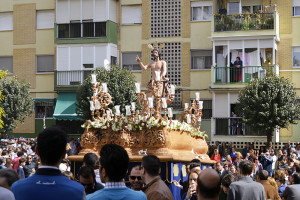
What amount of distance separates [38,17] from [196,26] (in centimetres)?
999

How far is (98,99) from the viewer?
57.0 feet

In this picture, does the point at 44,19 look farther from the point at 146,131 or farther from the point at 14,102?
the point at 146,131

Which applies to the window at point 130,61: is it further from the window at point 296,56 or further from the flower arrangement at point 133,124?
the flower arrangement at point 133,124

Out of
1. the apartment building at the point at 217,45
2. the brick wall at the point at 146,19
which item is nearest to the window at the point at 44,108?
the apartment building at the point at 217,45

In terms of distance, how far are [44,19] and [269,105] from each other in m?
15.9

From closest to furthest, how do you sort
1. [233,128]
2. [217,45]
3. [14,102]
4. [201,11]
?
[233,128] < [217,45] < [14,102] < [201,11]

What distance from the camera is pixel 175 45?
37.3 m

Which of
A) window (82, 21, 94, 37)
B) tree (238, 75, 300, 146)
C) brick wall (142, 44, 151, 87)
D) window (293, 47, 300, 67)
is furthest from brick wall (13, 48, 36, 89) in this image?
window (293, 47, 300, 67)

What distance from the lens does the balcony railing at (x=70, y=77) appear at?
37.4m

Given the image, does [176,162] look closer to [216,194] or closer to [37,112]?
[216,194]

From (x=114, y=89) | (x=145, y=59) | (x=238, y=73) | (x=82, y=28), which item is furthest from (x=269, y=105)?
(x=82, y=28)

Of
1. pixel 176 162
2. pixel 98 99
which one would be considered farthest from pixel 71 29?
pixel 176 162

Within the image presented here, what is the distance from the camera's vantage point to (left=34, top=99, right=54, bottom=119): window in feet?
128

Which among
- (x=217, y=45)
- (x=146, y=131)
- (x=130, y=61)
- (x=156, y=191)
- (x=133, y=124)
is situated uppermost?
(x=217, y=45)
